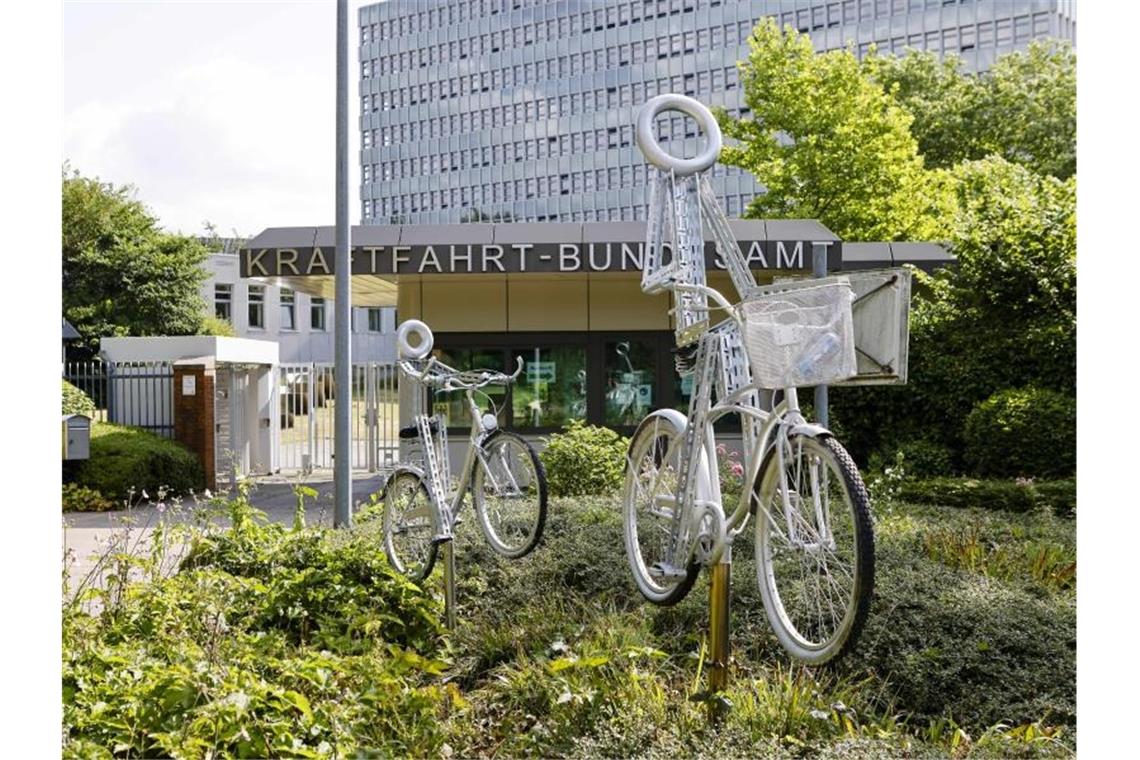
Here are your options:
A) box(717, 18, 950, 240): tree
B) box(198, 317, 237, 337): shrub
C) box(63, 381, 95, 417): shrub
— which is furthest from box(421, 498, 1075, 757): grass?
box(198, 317, 237, 337): shrub

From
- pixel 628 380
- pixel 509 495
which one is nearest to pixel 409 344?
pixel 509 495

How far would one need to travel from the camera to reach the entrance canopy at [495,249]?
42.2 ft

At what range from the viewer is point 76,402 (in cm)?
1534

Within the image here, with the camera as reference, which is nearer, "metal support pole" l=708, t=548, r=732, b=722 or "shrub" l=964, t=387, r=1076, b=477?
"metal support pole" l=708, t=548, r=732, b=722

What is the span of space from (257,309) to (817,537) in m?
38.3

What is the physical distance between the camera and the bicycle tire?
5109 millimetres

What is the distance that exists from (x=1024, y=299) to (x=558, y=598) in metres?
8.76

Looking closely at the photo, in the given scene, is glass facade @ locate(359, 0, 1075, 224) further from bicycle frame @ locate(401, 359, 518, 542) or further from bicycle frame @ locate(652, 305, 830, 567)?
bicycle frame @ locate(652, 305, 830, 567)

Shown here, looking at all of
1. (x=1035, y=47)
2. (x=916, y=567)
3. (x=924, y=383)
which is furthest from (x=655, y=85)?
(x=916, y=567)

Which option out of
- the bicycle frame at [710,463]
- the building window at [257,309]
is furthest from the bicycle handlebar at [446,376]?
the building window at [257,309]

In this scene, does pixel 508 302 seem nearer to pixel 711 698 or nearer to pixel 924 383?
pixel 924 383

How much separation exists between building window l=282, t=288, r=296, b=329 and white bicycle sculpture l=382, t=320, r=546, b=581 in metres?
34.9

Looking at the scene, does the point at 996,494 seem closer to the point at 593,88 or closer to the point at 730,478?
the point at 730,478

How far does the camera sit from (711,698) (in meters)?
4.47
